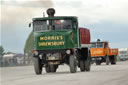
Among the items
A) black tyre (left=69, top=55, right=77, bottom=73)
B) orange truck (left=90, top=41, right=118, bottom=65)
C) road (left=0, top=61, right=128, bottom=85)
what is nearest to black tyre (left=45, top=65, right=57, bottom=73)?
black tyre (left=69, top=55, right=77, bottom=73)

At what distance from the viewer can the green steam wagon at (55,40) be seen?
74.1 feet

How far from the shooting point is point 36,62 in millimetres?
22953

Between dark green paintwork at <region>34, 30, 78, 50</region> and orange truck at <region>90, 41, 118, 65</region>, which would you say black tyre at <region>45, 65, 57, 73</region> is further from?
orange truck at <region>90, 41, 118, 65</region>

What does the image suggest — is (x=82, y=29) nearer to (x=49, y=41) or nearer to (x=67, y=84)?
(x=49, y=41)

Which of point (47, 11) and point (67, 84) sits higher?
point (47, 11)

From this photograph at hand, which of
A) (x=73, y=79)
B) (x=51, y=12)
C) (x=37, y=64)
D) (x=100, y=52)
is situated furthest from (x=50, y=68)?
(x=100, y=52)

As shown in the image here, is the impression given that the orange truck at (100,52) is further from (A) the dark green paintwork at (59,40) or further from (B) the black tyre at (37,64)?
(A) the dark green paintwork at (59,40)

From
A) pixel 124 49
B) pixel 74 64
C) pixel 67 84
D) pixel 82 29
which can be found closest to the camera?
pixel 67 84

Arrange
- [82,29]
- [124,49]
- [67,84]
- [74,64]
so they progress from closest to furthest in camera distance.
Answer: [67,84] < [74,64] < [82,29] < [124,49]

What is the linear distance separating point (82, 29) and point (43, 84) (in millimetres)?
11690

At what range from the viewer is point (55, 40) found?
22.5 meters

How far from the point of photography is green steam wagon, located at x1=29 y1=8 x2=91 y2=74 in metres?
22.6

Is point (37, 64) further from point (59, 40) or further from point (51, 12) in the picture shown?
point (51, 12)

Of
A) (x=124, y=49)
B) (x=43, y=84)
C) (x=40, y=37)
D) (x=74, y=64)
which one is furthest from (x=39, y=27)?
(x=124, y=49)
